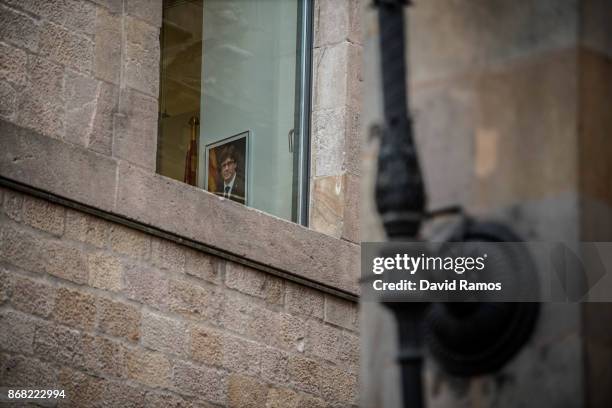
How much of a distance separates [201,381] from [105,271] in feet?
3.30

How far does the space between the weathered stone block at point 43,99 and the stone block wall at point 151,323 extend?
0.48 meters

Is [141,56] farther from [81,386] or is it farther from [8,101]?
[81,386]

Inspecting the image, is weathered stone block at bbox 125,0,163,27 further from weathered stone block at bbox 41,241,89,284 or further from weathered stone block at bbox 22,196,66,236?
weathered stone block at bbox 41,241,89,284

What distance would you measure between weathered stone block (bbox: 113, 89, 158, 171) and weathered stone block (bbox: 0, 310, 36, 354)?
1300mm

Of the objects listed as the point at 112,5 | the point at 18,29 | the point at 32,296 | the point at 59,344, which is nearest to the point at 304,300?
the point at 59,344

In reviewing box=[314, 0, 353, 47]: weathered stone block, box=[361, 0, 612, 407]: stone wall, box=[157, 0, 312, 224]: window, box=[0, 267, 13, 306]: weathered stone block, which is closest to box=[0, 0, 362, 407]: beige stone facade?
box=[0, 267, 13, 306]: weathered stone block

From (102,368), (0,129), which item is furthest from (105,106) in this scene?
(102,368)

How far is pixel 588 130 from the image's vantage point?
4.40 metres

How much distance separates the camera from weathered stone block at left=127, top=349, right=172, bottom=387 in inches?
353

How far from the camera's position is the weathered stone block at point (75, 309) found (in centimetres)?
864

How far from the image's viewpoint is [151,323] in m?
9.16

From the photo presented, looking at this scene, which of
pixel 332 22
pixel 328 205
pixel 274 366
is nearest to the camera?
pixel 274 366

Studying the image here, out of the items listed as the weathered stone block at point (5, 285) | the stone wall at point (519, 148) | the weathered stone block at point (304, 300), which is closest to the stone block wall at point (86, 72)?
the weathered stone block at point (5, 285)

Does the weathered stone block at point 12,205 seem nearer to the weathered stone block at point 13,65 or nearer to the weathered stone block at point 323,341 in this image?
the weathered stone block at point 13,65
